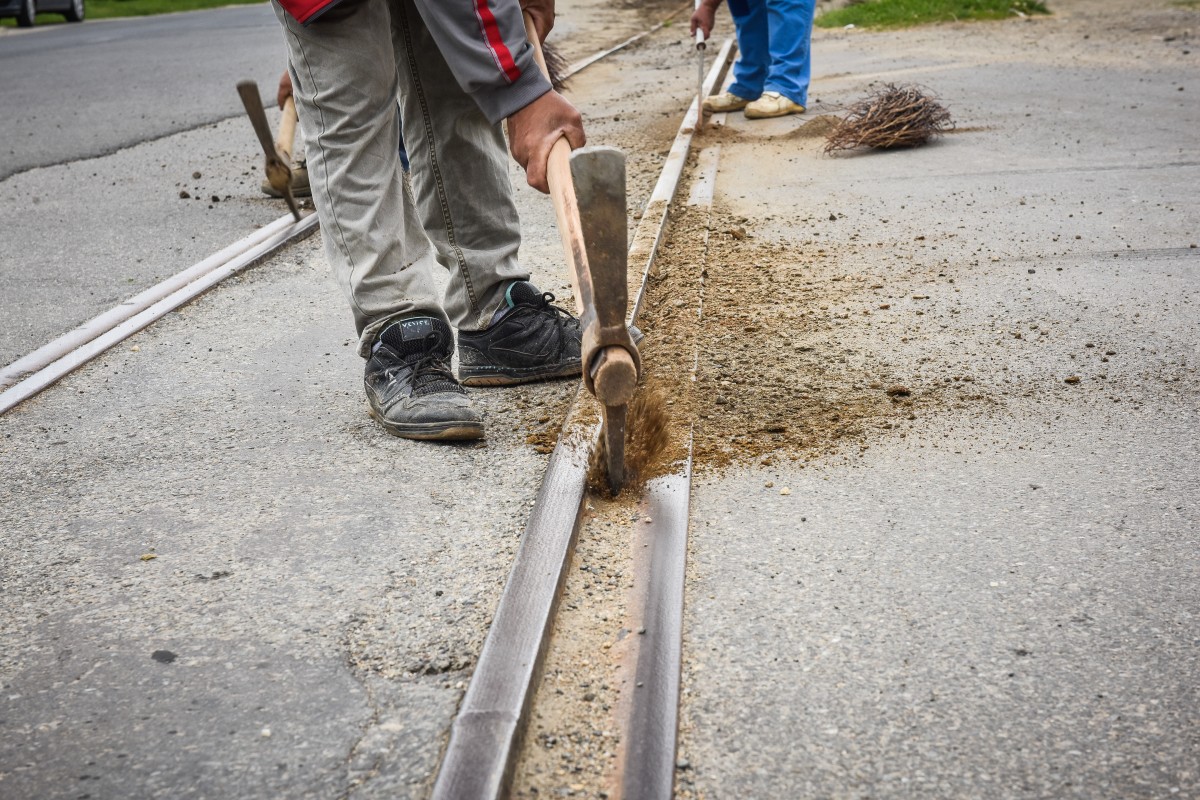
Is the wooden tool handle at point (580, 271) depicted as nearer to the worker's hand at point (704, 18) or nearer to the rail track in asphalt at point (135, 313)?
the rail track in asphalt at point (135, 313)

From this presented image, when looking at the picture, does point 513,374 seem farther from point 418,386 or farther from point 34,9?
point 34,9

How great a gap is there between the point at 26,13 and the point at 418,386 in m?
22.1

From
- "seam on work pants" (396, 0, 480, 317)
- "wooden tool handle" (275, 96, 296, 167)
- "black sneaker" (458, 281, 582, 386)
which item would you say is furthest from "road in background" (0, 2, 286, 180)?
"black sneaker" (458, 281, 582, 386)

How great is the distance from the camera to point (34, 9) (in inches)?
836

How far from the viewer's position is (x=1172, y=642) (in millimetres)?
1859

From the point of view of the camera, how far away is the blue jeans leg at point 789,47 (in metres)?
7.59

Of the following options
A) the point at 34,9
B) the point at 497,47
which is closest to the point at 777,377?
the point at 497,47

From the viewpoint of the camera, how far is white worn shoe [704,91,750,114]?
26.0 ft

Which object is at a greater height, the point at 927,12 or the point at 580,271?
the point at 580,271

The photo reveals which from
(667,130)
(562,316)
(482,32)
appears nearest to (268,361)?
(562,316)

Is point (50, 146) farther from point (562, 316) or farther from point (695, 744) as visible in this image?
point (695, 744)

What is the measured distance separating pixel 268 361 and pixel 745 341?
1506 mm

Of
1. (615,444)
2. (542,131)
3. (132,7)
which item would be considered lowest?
(132,7)

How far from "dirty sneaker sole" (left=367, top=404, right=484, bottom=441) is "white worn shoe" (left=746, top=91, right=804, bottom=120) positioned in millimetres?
5496
